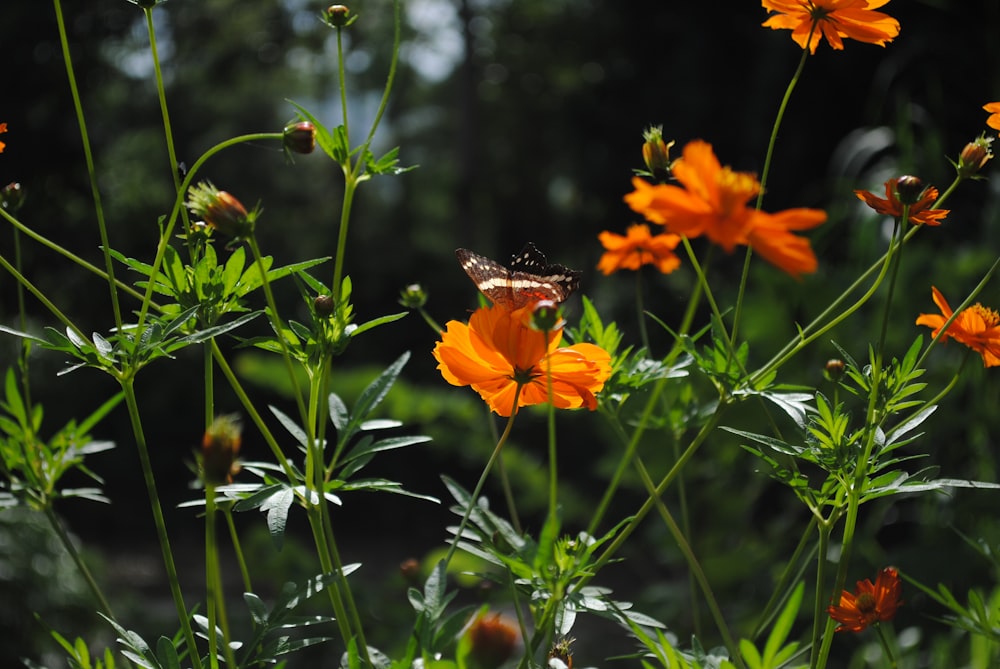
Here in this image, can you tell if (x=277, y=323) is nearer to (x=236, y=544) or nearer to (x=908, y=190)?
(x=236, y=544)

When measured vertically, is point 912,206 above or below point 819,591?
above

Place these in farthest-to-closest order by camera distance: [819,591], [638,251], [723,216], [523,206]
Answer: [523,206] < [638,251] < [819,591] < [723,216]

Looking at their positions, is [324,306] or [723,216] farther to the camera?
[324,306]

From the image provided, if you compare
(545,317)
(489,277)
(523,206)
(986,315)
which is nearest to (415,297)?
(489,277)

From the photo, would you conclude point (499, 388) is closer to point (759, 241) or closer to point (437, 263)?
point (759, 241)

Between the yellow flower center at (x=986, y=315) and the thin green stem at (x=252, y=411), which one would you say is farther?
the yellow flower center at (x=986, y=315)

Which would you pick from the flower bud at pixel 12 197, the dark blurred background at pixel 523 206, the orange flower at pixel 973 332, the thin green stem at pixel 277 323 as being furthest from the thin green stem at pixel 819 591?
the dark blurred background at pixel 523 206

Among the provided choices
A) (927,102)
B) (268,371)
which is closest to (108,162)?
(268,371)

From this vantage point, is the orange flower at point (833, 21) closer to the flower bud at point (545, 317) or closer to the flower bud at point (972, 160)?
the flower bud at point (972, 160)
